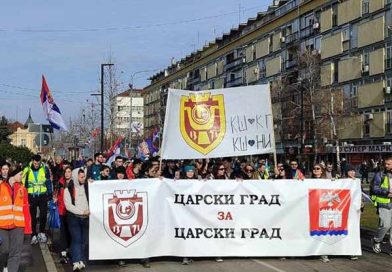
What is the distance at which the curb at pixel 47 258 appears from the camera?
9.60 m

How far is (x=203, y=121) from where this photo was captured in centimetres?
1105

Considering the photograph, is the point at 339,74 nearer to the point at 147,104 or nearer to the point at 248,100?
the point at 248,100

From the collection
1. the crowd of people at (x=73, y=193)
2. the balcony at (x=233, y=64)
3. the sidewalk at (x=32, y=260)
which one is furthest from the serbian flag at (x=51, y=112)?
the balcony at (x=233, y=64)

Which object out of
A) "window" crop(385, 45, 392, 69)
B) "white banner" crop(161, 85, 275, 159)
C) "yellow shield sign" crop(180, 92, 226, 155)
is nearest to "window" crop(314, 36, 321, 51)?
"window" crop(385, 45, 392, 69)

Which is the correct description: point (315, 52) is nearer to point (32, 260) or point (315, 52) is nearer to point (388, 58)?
point (388, 58)

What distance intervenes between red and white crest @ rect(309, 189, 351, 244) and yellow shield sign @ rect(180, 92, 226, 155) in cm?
201

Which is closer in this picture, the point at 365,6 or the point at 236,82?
the point at 365,6

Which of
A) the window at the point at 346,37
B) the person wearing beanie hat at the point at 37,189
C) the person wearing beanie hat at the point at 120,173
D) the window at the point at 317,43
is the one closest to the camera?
the person wearing beanie hat at the point at 120,173

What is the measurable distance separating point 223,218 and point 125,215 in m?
1.69

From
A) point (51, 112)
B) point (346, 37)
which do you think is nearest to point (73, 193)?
point (51, 112)

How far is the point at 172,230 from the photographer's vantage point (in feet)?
33.2

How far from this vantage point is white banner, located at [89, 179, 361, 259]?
9875 mm

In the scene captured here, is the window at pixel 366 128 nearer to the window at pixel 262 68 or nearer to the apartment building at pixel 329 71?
the apartment building at pixel 329 71

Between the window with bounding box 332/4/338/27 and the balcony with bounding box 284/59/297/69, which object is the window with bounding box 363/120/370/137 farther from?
the balcony with bounding box 284/59/297/69
